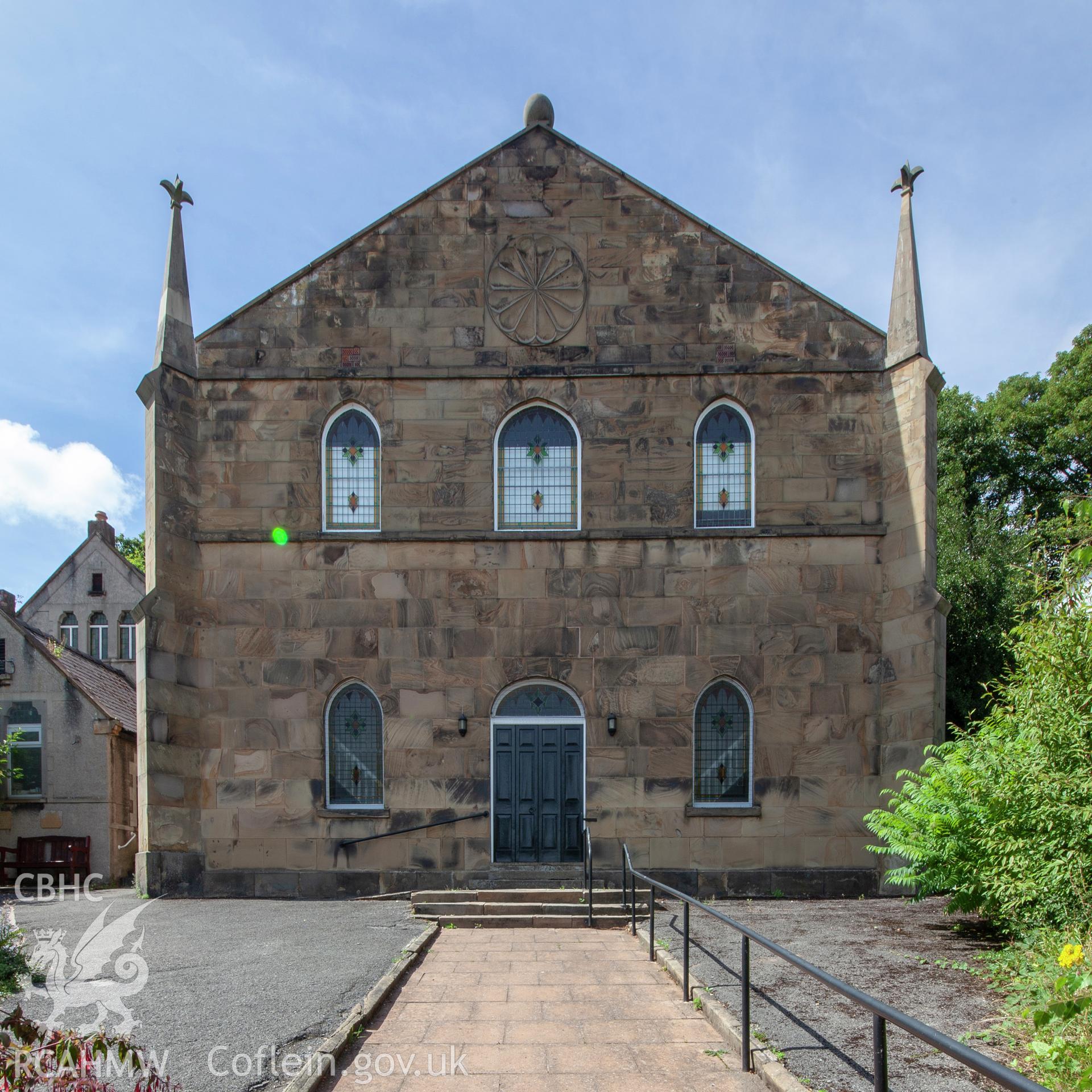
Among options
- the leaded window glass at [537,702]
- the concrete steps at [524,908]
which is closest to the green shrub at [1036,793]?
the concrete steps at [524,908]

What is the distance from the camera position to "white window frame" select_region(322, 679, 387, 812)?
46.1 feet

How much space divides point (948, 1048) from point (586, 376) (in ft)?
39.8

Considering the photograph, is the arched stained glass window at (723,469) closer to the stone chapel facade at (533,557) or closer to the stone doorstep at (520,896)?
the stone chapel facade at (533,557)

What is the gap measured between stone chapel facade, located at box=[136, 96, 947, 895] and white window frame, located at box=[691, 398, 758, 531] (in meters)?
0.05

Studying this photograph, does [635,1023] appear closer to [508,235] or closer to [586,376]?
[586,376]

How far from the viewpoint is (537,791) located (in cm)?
1406

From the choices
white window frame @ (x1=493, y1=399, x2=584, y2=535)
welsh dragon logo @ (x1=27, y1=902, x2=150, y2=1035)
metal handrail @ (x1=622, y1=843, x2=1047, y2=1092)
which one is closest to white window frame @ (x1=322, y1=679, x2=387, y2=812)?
white window frame @ (x1=493, y1=399, x2=584, y2=535)

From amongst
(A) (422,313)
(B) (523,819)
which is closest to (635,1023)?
(B) (523,819)

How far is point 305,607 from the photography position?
47.2ft

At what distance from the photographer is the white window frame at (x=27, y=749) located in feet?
67.6

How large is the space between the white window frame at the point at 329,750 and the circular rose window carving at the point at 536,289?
561 centimetres

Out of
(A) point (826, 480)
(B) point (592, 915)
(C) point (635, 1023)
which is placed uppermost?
(A) point (826, 480)

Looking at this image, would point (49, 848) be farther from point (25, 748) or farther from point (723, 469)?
point (723, 469)

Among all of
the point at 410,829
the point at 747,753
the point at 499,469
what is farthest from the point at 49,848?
the point at 747,753
